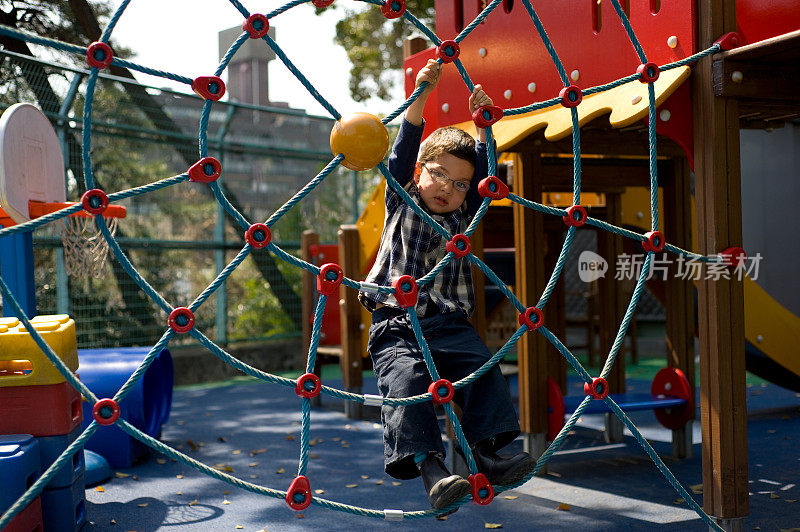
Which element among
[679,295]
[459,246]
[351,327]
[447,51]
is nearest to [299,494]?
[459,246]

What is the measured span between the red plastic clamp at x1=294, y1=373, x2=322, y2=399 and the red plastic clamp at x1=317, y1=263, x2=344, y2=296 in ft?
0.78

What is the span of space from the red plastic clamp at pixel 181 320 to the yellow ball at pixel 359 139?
1.89 feet

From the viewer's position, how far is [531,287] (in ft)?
12.3

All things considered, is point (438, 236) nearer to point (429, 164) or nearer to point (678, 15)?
point (429, 164)

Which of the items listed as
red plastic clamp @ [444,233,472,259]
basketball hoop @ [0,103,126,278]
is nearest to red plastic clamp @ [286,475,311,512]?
red plastic clamp @ [444,233,472,259]

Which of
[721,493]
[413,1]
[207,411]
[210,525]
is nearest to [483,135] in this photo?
[721,493]

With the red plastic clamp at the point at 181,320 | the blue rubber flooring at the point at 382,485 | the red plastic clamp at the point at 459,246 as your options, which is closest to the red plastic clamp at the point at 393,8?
the red plastic clamp at the point at 459,246

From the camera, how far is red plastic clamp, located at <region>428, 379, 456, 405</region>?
222 centimetres

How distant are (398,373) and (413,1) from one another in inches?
387

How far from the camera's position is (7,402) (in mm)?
2812

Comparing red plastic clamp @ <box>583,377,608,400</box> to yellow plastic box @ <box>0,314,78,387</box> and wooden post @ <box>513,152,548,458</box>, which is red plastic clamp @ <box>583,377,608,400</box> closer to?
wooden post @ <box>513,152,548,458</box>

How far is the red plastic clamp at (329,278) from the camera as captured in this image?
6.96 feet

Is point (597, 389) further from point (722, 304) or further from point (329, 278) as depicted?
point (329, 278)

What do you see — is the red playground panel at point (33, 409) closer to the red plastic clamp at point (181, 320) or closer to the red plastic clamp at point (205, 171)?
the red plastic clamp at point (181, 320)
